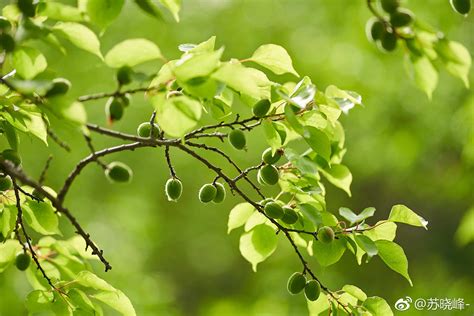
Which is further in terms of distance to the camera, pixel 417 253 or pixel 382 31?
pixel 417 253

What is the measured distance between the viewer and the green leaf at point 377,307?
1429 millimetres

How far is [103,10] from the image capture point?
114 centimetres

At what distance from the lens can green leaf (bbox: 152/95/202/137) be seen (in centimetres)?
111

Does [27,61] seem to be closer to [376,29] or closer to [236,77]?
[236,77]

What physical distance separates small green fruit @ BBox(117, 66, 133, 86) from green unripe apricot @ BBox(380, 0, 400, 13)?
0.44 m

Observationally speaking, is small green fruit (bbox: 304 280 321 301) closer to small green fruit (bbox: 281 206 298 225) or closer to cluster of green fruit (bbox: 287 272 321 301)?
cluster of green fruit (bbox: 287 272 321 301)

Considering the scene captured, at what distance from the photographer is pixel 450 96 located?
5.24 m

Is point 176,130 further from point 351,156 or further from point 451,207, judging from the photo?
point 451,207

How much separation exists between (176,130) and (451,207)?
7.82 m

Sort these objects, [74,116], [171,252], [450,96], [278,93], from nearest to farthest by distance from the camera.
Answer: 1. [74,116]
2. [278,93]
3. [450,96]
4. [171,252]

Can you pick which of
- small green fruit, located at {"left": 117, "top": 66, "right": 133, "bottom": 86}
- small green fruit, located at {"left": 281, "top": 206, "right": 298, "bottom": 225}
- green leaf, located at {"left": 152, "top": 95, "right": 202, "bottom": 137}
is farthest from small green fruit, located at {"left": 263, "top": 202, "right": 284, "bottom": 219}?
small green fruit, located at {"left": 117, "top": 66, "right": 133, "bottom": 86}

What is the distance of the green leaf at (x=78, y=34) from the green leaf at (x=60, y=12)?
0.7 inches

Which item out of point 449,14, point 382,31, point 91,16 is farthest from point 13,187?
point 449,14

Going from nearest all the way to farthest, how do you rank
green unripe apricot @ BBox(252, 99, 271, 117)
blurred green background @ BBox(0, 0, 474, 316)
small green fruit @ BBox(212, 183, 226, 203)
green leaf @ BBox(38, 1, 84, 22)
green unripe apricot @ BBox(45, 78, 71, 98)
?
green unripe apricot @ BBox(45, 78, 71, 98) < green leaf @ BBox(38, 1, 84, 22) < green unripe apricot @ BBox(252, 99, 271, 117) < small green fruit @ BBox(212, 183, 226, 203) < blurred green background @ BBox(0, 0, 474, 316)
